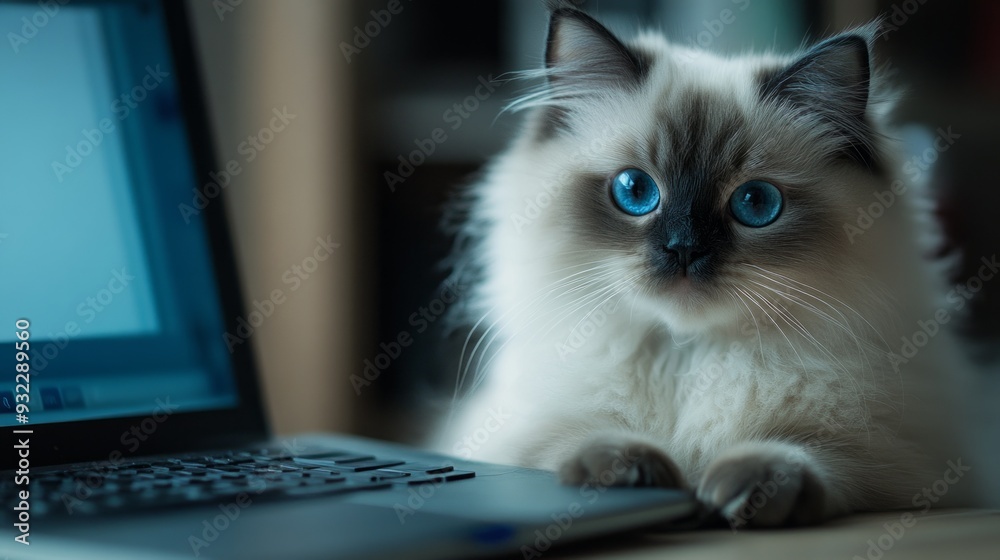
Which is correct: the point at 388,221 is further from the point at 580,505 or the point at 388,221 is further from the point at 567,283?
the point at 580,505

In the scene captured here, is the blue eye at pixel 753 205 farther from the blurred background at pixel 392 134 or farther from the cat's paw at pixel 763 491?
the blurred background at pixel 392 134

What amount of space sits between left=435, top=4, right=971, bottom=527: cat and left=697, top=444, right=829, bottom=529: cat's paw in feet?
0.22

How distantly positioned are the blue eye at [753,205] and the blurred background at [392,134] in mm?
798

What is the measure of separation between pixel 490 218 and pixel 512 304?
0.69ft

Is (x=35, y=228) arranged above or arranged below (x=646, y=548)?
above

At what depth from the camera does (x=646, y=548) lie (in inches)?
26.4

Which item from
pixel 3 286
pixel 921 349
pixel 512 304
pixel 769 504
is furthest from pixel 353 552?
pixel 921 349

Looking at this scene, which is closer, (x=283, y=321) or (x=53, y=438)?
(x=53, y=438)

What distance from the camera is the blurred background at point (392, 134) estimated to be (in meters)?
1.76

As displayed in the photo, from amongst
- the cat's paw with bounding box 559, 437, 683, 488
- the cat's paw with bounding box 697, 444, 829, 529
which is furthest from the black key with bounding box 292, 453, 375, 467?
the cat's paw with bounding box 697, 444, 829, 529

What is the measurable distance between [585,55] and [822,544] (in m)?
0.70

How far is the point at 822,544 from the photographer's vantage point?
0.66m

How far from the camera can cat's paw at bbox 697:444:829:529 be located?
72 centimetres

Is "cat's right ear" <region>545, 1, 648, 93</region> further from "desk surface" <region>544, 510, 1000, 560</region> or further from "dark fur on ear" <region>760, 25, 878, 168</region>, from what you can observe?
"desk surface" <region>544, 510, 1000, 560</region>
